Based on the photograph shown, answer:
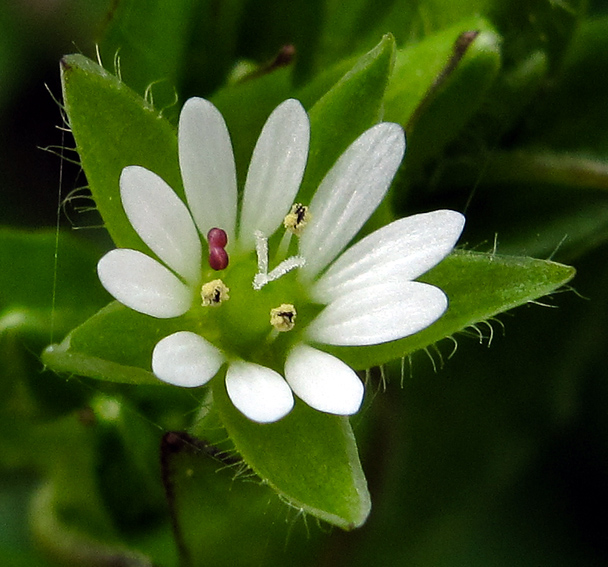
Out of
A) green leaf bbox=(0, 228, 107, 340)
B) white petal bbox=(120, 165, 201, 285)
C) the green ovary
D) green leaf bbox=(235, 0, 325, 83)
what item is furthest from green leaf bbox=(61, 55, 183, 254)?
green leaf bbox=(235, 0, 325, 83)

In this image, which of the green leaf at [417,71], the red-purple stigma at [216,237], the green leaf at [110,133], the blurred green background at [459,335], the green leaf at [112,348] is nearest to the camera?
the green leaf at [112,348]

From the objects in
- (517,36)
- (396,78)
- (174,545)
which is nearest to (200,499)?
(174,545)

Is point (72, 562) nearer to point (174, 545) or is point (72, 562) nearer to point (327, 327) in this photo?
point (174, 545)

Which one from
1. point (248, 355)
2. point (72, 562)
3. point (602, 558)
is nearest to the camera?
point (248, 355)

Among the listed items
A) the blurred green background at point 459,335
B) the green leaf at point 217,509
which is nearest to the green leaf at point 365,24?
the blurred green background at point 459,335

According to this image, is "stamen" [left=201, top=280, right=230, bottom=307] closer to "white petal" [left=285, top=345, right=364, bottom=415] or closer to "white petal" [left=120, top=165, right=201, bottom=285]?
"white petal" [left=120, top=165, right=201, bottom=285]

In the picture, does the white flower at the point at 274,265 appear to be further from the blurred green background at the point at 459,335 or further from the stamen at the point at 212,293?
the blurred green background at the point at 459,335

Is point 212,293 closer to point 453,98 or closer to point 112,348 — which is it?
point 112,348
